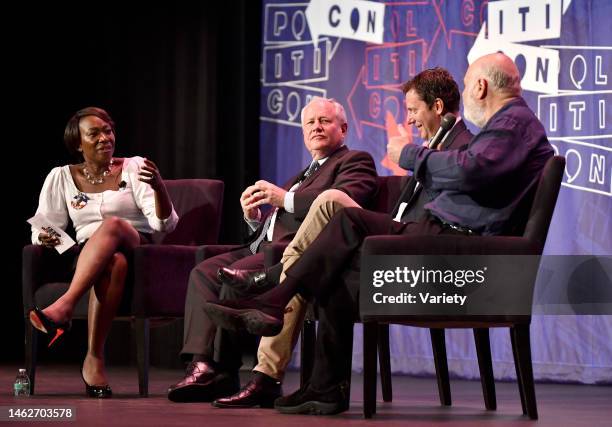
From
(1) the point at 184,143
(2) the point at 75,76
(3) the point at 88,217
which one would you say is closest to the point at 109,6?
(2) the point at 75,76

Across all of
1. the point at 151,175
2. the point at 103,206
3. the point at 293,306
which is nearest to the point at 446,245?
the point at 293,306

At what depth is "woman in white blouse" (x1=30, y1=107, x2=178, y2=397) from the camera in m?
3.89

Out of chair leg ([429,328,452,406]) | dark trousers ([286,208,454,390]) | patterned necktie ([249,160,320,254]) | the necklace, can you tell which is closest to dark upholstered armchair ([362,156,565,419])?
dark trousers ([286,208,454,390])

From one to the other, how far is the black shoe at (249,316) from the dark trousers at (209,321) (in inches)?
20.3

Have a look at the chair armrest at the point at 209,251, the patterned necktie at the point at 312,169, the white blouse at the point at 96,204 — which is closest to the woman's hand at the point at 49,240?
the white blouse at the point at 96,204

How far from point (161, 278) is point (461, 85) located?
223 cm

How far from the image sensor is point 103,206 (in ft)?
13.9

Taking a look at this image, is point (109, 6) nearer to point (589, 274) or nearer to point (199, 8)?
point (199, 8)

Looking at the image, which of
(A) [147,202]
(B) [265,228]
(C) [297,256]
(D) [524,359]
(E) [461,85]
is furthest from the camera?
A: (E) [461,85]

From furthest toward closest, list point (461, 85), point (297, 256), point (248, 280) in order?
point (461, 85) < point (248, 280) < point (297, 256)

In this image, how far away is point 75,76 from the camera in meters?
6.48

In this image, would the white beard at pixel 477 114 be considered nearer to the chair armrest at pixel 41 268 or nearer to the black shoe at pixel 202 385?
the black shoe at pixel 202 385

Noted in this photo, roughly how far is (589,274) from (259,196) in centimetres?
204

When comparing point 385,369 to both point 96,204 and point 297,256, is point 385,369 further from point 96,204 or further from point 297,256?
point 96,204
